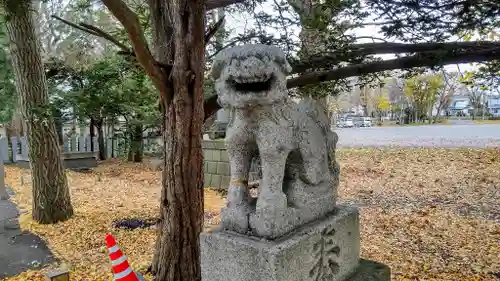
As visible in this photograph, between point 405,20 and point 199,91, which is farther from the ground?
point 405,20

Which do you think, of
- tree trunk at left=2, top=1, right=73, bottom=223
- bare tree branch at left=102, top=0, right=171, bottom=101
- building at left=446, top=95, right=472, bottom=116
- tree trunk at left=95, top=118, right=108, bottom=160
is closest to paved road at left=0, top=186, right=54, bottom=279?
tree trunk at left=2, top=1, right=73, bottom=223

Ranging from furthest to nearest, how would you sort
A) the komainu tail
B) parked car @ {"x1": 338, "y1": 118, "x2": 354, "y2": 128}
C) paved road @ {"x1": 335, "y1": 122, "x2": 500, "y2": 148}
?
parked car @ {"x1": 338, "y1": 118, "x2": 354, "y2": 128}, paved road @ {"x1": 335, "y1": 122, "x2": 500, "y2": 148}, the komainu tail

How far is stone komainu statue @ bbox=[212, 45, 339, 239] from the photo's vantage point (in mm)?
1934

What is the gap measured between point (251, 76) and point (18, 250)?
16.1ft

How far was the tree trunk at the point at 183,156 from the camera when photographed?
3395 millimetres

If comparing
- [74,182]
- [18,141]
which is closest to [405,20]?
[74,182]

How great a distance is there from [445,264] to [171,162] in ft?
10.7

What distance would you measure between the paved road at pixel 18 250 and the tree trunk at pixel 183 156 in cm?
201

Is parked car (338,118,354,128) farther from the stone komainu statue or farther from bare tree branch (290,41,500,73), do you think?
the stone komainu statue

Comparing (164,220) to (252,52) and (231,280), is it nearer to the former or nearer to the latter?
(231,280)

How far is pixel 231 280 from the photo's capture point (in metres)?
2.06

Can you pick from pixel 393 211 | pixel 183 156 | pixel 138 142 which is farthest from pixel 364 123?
A: pixel 183 156

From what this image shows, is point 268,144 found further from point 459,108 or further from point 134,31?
point 459,108

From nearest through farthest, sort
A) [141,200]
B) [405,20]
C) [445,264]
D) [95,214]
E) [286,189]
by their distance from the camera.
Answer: [286,189] → [405,20] → [445,264] → [95,214] → [141,200]
